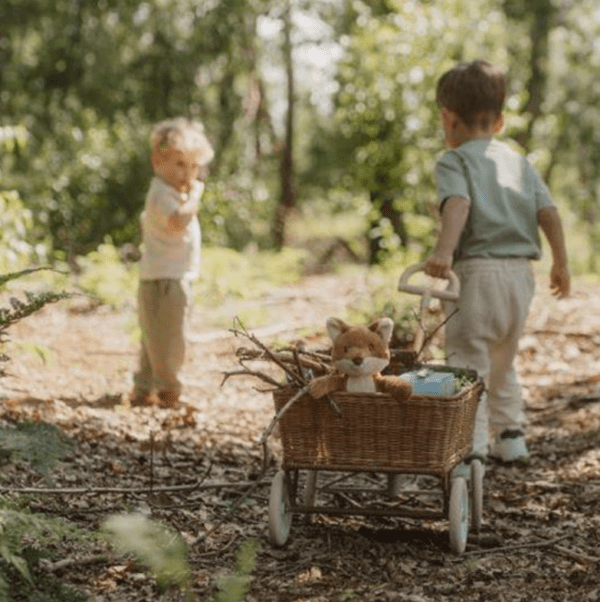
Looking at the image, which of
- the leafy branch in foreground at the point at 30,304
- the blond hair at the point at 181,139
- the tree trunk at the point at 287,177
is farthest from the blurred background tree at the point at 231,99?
the leafy branch in foreground at the point at 30,304

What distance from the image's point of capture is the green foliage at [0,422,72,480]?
336 centimetres

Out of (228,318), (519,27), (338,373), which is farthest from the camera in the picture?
(519,27)

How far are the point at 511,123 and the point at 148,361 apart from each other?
5.02m

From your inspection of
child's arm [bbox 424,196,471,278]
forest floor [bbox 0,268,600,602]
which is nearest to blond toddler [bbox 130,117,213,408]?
forest floor [bbox 0,268,600,602]

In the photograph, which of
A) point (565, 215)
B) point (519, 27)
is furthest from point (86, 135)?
point (519, 27)

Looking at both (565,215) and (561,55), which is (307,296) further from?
(561,55)

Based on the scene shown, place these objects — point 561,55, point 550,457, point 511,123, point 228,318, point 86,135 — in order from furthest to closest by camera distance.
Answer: point 561,55, point 86,135, point 511,123, point 228,318, point 550,457

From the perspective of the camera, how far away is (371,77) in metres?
11.0

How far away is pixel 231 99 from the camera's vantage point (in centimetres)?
1777

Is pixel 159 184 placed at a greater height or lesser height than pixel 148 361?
greater

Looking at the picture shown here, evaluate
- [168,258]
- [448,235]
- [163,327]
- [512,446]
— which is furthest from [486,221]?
[163,327]

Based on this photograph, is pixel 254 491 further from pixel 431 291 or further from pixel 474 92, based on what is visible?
pixel 474 92

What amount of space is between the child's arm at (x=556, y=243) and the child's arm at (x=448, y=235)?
→ 18.3 inches

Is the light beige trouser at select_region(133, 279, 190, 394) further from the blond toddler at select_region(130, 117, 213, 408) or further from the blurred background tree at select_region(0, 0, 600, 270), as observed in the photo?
the blurred background tree at select_region(0, 0, 600, 270)
